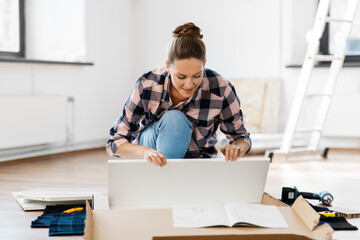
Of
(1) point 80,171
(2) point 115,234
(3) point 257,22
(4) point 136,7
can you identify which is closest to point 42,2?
(4) point 136,7

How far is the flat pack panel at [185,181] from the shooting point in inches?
65.8

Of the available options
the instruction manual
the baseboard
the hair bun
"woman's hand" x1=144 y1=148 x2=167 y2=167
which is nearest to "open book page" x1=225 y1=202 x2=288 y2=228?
the instruction manual

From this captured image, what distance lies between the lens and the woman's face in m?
1.82

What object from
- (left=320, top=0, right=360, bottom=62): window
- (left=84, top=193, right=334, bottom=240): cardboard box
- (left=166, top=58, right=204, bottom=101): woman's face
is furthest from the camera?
(left=320, top=0, right=360, bottom=62): window

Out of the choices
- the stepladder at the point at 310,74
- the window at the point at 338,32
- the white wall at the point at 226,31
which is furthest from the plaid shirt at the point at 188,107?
the window at the point at 338,32

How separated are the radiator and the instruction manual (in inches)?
96.6

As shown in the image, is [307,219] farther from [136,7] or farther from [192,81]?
[136,7]

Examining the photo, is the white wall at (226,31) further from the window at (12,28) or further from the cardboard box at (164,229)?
the cardboard box at (164,229)

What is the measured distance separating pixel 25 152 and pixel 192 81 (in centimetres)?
256

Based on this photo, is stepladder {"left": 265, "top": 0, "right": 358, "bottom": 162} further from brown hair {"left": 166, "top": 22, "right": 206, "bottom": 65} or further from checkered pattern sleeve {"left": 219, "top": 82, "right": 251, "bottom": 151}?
brown hair {"left": 166, "top": 22, "right": 206, "bottom": 65}

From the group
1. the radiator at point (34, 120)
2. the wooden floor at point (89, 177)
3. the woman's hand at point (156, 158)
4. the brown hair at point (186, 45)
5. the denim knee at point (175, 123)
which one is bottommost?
the wooden floor at point (89, 177)

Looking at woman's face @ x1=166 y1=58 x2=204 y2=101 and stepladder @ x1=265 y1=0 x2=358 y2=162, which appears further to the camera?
stepladder @ x1=265 y1=0 x2=358 y2=162

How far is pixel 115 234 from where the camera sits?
1.45 meters

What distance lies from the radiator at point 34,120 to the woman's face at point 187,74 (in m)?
2.18
